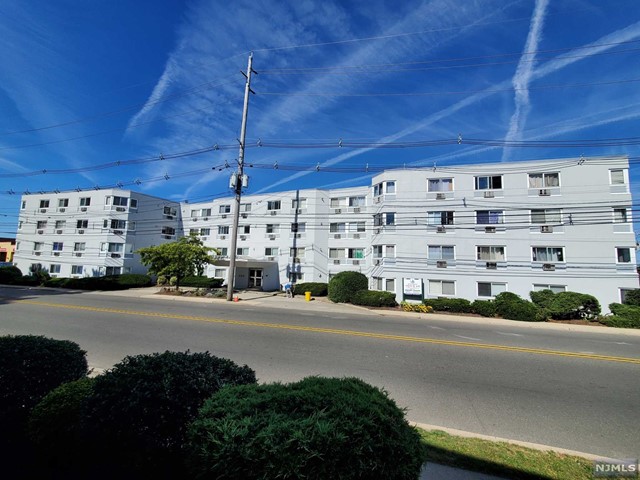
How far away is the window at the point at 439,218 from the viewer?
2668 centimetres

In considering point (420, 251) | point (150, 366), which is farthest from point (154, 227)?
point (150, 366)

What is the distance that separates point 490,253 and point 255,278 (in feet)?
83.1

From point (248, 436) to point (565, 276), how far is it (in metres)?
28.2

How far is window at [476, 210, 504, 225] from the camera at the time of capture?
25375mm

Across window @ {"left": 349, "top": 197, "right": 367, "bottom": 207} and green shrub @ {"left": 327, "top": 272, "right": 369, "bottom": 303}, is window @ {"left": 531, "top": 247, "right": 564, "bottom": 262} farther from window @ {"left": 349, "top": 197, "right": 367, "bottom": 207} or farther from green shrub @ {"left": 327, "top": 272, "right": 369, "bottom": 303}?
window @ {"left": 349, "top": 197, "right": 367, "bottom": 207}

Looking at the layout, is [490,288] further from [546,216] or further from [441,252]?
[546,216]

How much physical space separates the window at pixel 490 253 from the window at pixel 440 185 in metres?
5.68

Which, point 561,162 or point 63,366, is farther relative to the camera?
point 561,162

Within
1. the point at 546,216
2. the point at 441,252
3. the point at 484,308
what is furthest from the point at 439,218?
the point at 484,308

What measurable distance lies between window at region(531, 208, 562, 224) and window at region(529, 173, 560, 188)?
201 centimetres

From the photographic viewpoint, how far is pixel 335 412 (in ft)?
7.58

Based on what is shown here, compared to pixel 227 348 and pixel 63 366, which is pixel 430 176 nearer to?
pixel 227 348

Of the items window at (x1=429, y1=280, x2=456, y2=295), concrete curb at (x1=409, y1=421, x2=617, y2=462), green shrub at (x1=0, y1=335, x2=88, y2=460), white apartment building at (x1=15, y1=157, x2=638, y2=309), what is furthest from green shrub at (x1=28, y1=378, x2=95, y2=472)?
window at (x1=429, y1=280, x2=456, y2=295)
